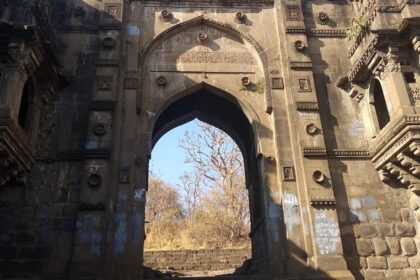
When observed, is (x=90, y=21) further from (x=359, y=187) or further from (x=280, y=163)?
(x=359, y=187)

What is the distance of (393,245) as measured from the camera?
8961 mm

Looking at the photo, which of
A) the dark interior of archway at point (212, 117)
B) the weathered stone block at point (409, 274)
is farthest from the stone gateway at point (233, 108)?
the dark interior of archway at point (212, 117)

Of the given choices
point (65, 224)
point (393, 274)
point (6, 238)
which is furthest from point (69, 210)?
point (393, 274)

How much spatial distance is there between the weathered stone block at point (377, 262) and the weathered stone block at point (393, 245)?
28 centimetres

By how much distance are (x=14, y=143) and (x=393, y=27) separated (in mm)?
A: 8189

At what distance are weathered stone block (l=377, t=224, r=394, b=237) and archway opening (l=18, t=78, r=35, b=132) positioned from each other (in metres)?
8.00

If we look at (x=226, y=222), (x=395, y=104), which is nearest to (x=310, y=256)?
(x=395, y=104)

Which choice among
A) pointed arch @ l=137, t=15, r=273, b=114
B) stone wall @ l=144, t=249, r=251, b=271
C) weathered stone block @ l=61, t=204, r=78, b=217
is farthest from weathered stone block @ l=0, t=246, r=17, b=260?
stone wall @ l=144, t=249, r=251, b=271

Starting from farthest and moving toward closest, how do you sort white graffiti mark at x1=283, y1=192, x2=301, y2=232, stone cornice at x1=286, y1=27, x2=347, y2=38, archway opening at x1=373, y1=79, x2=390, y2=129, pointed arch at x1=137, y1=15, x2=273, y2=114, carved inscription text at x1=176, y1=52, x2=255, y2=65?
stone cornice at x1=286, y1=27, x2=347, y2=38 < carved inscription text at x1=176, y1=52, x2=255, y2=65 < pointed arch at x1=137, y1=15, x2=273, y2=114 < archway opening at x1=373, y1=79, x2=390, y2=129 < white graffiti mark at x1=283, y1=192, x2=301, y2=232

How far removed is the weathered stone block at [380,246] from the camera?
8.88m

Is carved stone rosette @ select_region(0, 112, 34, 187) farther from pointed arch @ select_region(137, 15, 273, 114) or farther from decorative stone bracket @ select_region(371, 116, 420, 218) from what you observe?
decorative stone bracket @ select_region(371, 116, 420, 218)

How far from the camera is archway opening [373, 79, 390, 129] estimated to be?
1013cm

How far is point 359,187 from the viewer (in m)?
9.52

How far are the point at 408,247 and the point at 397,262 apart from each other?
1.38ft
